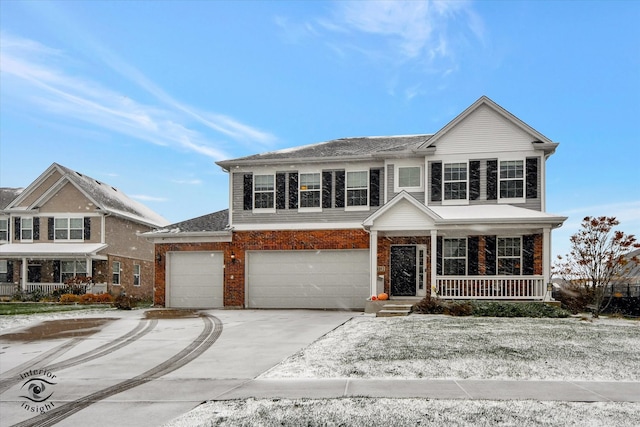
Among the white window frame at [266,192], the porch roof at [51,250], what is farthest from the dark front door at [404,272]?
the porch roof at [51,250]

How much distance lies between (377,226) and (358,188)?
3236mm

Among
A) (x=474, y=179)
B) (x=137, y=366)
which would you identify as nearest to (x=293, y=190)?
(x=474, y=179)

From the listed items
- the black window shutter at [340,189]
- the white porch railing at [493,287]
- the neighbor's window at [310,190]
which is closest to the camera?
the white porch railing at [493,287]

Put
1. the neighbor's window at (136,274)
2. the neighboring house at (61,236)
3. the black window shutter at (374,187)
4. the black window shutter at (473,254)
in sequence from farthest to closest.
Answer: the neighbor's window at (136,274) → the neighboring house at (61,236) → the black window shutter at (374,187) → the black window shutter at (473,254)

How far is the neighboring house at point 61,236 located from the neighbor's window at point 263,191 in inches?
439

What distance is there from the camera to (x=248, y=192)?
23609mm

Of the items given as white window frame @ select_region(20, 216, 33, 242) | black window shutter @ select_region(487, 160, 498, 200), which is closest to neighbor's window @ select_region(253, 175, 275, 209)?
black window shutter @ select_region(487, 160, 498, 200)

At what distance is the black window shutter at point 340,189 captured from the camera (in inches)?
897

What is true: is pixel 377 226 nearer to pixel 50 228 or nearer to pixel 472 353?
pixel 472 353

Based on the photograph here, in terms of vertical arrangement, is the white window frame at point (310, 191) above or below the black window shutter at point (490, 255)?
above

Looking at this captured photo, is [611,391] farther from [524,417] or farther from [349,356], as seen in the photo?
[349,356]

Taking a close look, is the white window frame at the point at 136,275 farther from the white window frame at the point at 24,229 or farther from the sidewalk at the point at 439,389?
the sidewalk at the point at 439,389

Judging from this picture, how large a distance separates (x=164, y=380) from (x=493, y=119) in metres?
15.9

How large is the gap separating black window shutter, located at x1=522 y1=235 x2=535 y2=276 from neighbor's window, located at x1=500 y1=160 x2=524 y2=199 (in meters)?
1.64
